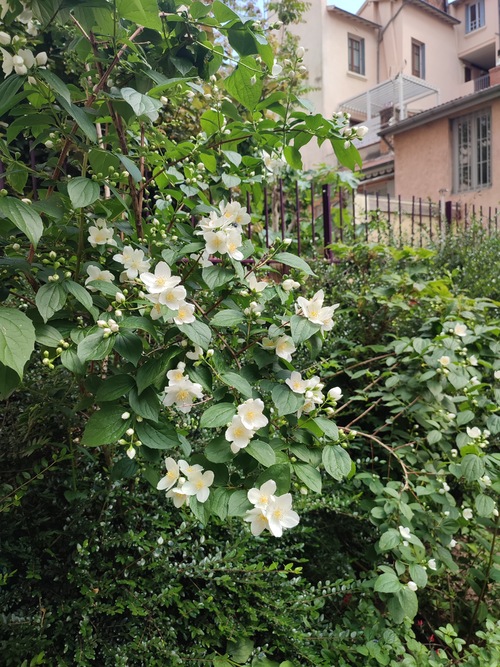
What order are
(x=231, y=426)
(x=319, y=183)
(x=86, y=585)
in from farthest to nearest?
1. (x=319, y=183)
2. (x=86, y=585)
3. (x=231, y=426)

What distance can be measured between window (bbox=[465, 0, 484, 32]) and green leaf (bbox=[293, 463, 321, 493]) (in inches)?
803

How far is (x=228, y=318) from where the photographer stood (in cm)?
126

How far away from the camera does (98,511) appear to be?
5.81 ft

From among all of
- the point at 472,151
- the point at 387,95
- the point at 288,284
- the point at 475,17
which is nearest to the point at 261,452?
the point at 288,284

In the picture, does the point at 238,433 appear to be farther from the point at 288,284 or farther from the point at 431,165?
the point at 431,165

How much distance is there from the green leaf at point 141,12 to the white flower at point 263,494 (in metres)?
1.10

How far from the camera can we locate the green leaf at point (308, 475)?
3.99 ft

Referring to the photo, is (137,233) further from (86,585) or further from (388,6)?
(388,6)

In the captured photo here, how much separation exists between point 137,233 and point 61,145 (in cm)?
35

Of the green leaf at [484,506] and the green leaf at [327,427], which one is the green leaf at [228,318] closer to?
the green leaf at [327,427]

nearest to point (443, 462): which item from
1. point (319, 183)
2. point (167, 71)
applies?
point (167, 71)

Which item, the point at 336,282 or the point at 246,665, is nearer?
the point at 246,665

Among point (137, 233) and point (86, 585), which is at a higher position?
point (137, 233)

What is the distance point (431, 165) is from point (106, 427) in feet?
38.3
